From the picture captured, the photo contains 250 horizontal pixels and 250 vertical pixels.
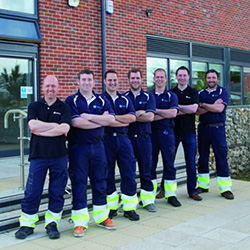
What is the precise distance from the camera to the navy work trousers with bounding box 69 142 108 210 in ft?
15.8

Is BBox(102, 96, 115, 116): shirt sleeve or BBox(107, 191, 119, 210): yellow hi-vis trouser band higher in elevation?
BBox(102, 96, 115, 116): shirt sleeve

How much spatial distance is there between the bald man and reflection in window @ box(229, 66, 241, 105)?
11095 mm

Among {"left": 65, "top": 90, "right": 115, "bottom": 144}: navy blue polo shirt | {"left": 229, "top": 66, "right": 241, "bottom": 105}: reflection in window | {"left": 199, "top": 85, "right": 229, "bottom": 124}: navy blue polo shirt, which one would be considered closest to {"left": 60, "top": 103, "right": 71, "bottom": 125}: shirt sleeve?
{"left": 65, "top": 90, "right": 115, "bottom": 144}: navy blue polo shirt

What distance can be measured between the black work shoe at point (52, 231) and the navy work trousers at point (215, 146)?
10.2 feet

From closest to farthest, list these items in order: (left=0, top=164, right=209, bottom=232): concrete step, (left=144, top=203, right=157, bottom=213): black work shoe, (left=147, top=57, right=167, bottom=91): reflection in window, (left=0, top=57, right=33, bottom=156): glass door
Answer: (left=0, top=164, right=209, bottom=232): concrete step < (left=144, top=203, right=157, bottom=213): black work shoe < (left=0, top=57, right=33, bottom=156): glass door < (left=147, top=57, right=167, bottom=91): reflection in window

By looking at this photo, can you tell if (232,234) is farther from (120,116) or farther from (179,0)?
(179,0)

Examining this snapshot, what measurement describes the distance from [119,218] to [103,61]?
528cm

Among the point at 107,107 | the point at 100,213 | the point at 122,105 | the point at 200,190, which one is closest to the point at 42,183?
the point at 100,213

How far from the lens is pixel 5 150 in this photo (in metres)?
8.63

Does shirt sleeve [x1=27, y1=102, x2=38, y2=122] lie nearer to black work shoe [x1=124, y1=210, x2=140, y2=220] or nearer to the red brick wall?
black work shoe [x1=124, y1=210, x2=140, y2=220]

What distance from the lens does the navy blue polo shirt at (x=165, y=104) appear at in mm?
6082

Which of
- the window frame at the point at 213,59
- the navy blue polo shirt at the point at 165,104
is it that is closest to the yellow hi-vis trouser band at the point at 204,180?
the navy blue polo shirt at the point at 165,104

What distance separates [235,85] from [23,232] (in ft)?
39.8

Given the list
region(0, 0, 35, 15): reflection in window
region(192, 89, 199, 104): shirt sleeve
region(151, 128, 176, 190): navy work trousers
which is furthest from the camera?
region(0, 0, 35, 15): reflection in window
